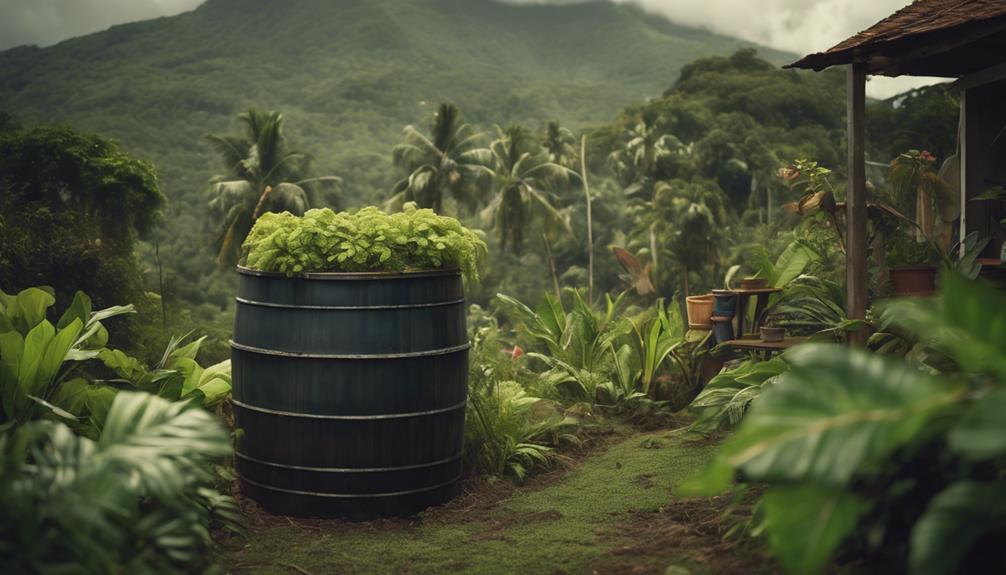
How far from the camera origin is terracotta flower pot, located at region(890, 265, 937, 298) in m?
6.78

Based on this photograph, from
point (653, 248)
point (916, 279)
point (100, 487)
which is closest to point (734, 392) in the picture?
point (916, 279)

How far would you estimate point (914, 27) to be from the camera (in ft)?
19.2

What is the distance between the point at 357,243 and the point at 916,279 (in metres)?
4.21

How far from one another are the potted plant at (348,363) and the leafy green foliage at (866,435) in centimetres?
300

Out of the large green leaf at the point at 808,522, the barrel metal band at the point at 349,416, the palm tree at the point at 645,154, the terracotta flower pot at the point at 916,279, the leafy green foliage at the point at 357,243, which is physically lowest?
the barrel metal band at the point at 349,416

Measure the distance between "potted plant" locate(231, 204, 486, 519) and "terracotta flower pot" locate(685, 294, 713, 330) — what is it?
3.80m

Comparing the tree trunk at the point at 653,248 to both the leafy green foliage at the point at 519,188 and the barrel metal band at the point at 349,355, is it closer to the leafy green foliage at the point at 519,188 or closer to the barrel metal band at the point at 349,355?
the leafy green foliage at the point at 519,188

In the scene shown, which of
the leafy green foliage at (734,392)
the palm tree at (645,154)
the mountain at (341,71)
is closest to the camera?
the leafy green foliage at (734,392)

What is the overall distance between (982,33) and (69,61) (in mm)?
67987

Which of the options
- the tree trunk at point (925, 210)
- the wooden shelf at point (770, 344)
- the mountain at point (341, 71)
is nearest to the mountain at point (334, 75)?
the mountain at point (341, 71)

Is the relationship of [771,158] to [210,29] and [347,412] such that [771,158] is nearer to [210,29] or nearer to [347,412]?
[347,412]

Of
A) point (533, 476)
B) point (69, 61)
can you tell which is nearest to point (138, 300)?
point (533, 476)

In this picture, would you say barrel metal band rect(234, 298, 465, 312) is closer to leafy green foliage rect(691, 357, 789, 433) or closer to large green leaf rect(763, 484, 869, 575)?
leafy green foliage rect(691, 357, 789, 433)

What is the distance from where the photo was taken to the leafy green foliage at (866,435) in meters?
2.11
